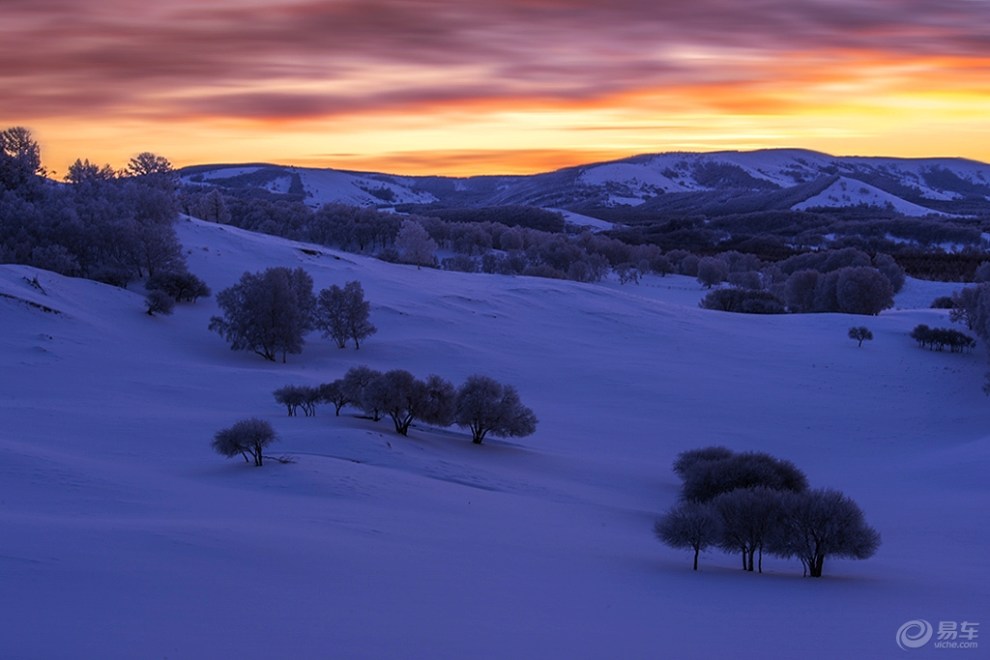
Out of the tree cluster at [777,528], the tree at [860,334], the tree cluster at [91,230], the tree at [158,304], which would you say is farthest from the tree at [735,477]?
the tree cluster at [91,230]

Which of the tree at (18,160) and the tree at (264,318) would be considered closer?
the tree at (264,318)

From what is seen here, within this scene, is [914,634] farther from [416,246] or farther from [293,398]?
[416,246]

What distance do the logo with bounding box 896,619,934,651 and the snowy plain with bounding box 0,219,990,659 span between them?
24cm

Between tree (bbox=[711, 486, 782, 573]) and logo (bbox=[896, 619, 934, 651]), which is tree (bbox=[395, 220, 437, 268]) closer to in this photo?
tree (bbox=[711, 486, 782, 573])

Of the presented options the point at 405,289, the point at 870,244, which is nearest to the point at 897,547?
the point at 405,289

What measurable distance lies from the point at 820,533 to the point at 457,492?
7594 mm

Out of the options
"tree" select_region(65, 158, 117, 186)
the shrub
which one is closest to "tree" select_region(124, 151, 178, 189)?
"tree" select_region(65, 158, 117, 186)

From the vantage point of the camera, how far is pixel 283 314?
41.5 metres

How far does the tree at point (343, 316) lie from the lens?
145 ft

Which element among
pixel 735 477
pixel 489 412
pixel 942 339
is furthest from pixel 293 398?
pixel 942 339

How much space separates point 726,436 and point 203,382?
58.6 feet

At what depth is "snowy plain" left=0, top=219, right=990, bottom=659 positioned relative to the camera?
412 inches

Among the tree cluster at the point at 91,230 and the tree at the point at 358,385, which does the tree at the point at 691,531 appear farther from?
the tree cluster at the point at 91,230

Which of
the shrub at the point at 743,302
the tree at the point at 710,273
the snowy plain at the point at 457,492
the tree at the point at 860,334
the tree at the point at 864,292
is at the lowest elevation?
the snowy plain at the point at 457,492
